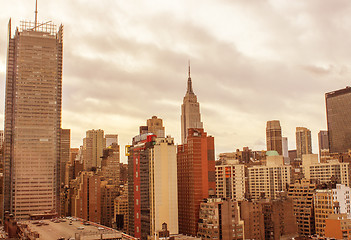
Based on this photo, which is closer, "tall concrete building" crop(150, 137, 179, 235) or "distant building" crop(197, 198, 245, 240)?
"distant building" crop(197, 198, 245, 240)

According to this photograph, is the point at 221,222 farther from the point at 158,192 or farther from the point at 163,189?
the point at 158,192

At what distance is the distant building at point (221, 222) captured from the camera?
7160 inches

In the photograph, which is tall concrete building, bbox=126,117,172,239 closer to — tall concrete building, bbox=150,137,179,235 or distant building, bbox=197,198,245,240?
tall concrete building, bbox=150,137,179,235

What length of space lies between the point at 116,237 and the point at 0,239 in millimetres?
50143

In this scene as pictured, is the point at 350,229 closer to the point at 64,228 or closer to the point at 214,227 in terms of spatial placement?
the point at 214,227

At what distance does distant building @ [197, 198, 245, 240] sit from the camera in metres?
182

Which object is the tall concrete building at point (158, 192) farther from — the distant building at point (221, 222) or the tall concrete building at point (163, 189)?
the distant building at point (221, 222)

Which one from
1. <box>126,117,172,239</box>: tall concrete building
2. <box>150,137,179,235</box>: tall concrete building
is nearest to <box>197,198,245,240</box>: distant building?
<box>150,137,179,235</box>: tall concrete building

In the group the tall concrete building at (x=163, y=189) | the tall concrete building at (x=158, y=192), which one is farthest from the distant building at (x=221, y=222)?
the tall concrete building at (x=158, y=192)

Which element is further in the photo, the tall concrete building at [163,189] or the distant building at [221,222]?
the tall concrete building at [163,189]

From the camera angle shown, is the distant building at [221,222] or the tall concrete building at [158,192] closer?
the distant building at [221,222]

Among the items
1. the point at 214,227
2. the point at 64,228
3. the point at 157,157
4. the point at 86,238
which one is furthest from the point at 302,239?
the point at 64,228

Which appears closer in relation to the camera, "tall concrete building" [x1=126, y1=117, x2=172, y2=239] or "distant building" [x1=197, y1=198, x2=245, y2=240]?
"distant building" [x1=197, y1=198, x2=245, y2=240]

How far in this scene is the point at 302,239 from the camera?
612 ft
